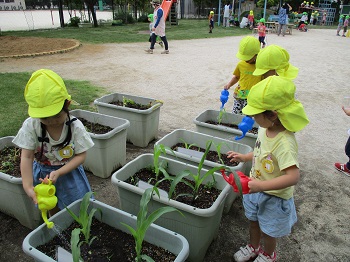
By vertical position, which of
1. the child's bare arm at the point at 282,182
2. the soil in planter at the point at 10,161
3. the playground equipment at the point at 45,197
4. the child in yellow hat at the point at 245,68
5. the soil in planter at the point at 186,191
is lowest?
the soil in planter at the point at 186,191

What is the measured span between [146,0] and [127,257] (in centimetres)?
2111

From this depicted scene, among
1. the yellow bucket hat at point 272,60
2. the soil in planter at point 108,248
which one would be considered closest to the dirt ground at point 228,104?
the soil in planter at point 108,248

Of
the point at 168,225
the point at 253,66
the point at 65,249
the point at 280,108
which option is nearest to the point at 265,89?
the point at 280,108

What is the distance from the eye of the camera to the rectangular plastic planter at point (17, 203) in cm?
193

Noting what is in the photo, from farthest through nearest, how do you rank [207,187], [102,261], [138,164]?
1. [138,164]
2. [207,187]
3. [102,261]

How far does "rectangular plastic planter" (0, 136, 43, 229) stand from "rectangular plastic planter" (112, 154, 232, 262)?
60 cm

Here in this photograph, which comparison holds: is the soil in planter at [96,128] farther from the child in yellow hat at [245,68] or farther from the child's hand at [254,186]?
the child's hand at [254,186]

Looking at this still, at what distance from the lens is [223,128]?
2717mm

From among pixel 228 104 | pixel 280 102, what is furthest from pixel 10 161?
pixel 228 104

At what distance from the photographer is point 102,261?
1.46 meters

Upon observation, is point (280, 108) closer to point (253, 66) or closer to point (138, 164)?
point (138, 164)

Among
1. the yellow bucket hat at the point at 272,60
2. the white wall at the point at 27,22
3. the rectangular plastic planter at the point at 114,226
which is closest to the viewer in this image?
the rectangular plastic planter at the point at 114,226

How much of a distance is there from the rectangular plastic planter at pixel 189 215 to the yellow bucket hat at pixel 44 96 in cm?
62

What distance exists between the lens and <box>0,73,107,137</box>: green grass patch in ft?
11.5
